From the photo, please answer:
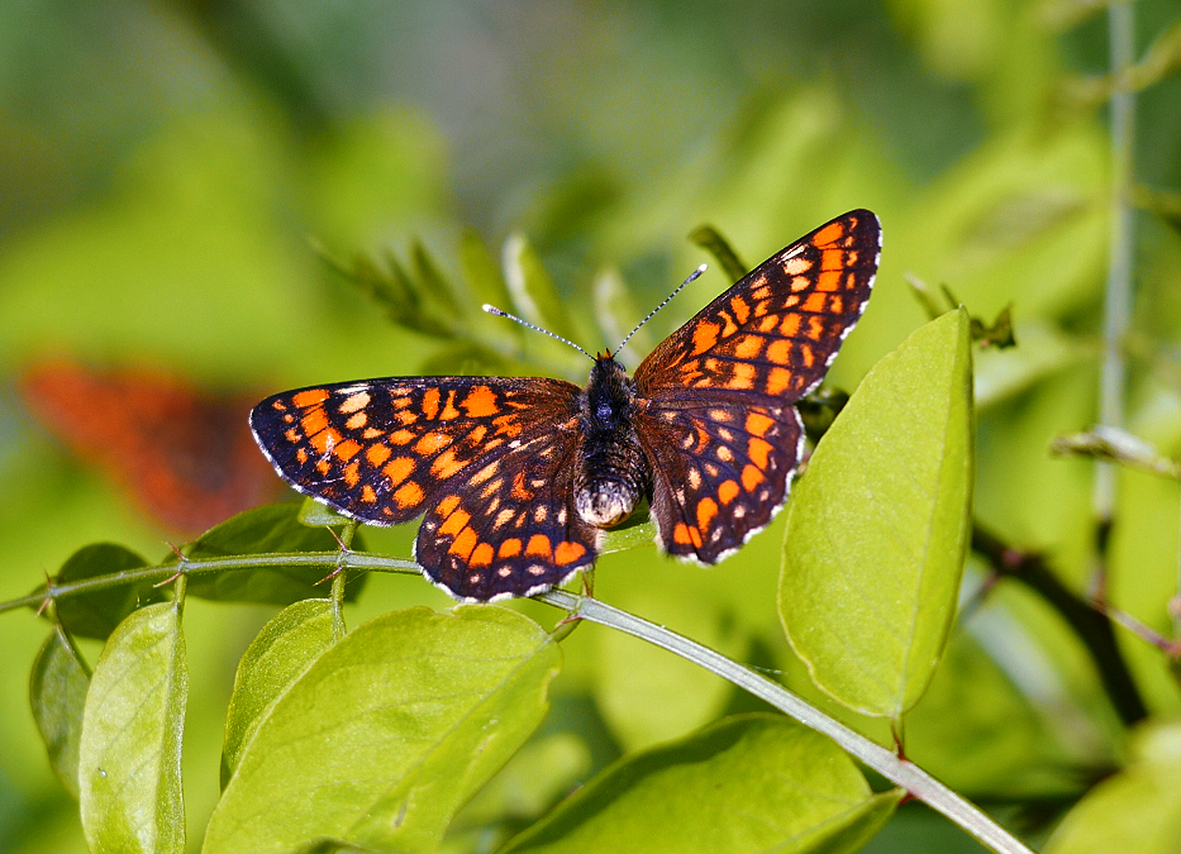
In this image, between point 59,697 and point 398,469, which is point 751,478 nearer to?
point 398,469

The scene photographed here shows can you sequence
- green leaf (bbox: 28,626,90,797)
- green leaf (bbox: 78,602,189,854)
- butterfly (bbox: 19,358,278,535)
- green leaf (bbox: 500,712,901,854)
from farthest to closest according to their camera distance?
1. butterfly (bbox: 19,358,278,535)
2. green leaf (bbox: 28,626,90,797)
3. green leaf (bbox: 78,602,189,854)
4. green leaf (bbox: 500,712,901,854)

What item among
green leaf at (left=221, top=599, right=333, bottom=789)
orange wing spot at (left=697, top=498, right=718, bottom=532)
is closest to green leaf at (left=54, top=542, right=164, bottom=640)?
green leaf at (left=221, top=599, right=333, bottom=789)

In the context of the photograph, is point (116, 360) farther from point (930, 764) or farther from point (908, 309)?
point (930, 764)

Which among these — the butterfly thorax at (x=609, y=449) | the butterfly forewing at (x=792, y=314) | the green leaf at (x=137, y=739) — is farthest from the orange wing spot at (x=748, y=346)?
the green leaf at (x=137, y=739)

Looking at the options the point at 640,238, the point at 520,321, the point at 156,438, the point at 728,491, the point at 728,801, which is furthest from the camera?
the point at 156,438

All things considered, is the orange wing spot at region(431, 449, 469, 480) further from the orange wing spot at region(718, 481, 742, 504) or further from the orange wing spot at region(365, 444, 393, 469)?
the orange wing spot at region(718, 481, 742, 504)

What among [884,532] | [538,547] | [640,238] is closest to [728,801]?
[884,532]

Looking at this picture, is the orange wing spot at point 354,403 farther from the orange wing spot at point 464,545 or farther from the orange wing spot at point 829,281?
the orange wing spot at point 829,281
